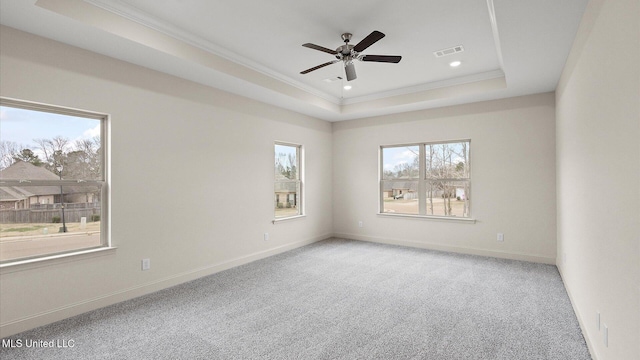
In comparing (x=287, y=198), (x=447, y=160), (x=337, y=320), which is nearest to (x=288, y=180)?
(x=287, y=198)

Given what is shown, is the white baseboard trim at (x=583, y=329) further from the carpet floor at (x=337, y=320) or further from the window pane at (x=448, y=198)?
the window pane at (x=448, y=198)

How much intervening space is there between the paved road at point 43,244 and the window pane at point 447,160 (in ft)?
16.4

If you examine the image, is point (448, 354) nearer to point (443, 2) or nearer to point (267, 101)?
point (443, 2)

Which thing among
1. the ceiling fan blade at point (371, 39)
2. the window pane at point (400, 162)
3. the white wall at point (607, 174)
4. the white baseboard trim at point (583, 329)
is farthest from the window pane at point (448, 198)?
the ceiling fan blade at point (371, 39)

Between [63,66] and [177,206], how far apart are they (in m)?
1.79

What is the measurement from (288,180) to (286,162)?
0.33m

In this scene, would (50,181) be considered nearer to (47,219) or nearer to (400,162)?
(47,219)

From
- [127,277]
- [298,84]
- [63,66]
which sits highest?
[298,84]

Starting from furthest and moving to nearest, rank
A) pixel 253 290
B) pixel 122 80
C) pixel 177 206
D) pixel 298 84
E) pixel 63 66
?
pixel 298 84 → pixel 177 206 → pixel 253 290 → pixel 122 80 → pixel 63 66

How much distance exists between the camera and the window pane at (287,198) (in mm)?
5558

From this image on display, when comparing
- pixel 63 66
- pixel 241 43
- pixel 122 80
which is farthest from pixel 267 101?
pixel 63 66

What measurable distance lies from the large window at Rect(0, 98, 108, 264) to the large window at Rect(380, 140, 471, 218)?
4.62 meters

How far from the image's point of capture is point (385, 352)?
2334 mm

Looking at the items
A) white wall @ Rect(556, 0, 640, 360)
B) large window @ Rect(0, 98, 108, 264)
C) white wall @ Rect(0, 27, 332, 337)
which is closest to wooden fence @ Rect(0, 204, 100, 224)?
large window @ Rect(0, 98, 108, 264)
